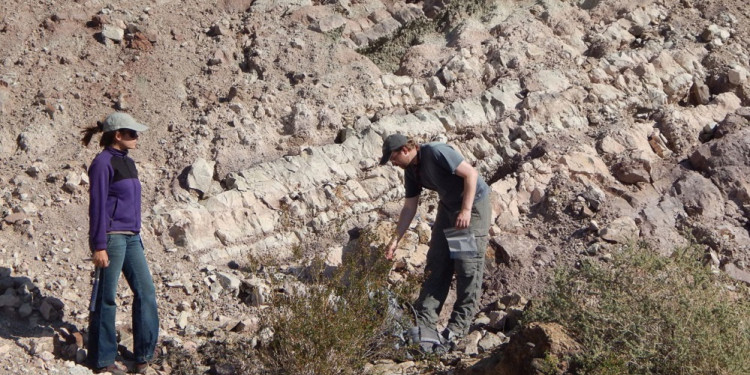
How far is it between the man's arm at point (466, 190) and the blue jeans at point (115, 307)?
1.91 m

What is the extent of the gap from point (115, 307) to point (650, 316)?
2984 mm

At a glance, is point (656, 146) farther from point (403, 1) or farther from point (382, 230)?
point (403, 1)

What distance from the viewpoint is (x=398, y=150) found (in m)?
4.77

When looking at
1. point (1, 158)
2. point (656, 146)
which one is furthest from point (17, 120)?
point (656, 146)

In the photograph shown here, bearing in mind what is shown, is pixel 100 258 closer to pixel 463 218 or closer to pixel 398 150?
pixel 398 150

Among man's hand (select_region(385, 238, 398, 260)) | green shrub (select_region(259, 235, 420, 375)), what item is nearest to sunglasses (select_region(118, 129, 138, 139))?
green shrub (select_region(259, 235, 420, 375))

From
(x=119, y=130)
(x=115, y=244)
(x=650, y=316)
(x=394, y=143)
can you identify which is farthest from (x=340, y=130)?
(x=650, y=316)

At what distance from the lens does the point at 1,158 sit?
6.47 metres

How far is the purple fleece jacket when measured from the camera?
4434mm

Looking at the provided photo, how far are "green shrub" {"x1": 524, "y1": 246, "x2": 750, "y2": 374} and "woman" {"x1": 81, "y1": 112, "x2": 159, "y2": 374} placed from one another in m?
2.27

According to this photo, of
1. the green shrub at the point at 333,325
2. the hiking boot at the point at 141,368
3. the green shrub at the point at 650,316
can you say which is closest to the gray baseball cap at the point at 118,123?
the green shrub at the point at 333,325

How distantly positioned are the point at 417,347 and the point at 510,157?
2930 millimetres

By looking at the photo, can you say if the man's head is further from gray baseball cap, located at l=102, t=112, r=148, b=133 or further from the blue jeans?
the blue jeans

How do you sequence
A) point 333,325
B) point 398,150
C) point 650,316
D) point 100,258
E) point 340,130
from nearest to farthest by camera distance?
point 650,316
point 333,325
point 100,258
point 398,150
point 340,130
